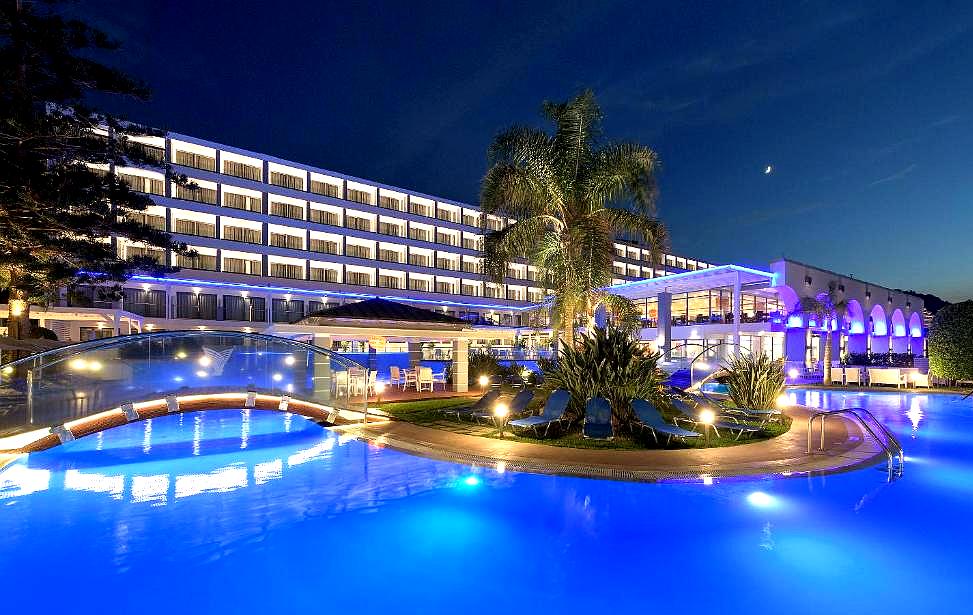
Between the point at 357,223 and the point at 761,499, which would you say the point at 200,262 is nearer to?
the point at 357,223

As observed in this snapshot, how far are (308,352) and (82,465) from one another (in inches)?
197

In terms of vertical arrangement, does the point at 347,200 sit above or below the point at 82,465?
above

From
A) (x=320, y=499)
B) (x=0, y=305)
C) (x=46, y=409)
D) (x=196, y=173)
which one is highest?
(x=196, y=173)

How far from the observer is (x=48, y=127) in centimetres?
1338

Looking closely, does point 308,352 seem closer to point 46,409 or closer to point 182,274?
point 46,409

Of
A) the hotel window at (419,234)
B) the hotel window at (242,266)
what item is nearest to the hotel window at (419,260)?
the hotel window at (419,234)

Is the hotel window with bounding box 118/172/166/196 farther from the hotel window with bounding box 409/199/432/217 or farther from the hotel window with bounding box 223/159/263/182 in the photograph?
the hotel window with bounding box 409/199/432/217

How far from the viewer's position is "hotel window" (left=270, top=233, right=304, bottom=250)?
46.3 metres

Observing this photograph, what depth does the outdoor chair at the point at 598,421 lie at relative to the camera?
10.8 meters

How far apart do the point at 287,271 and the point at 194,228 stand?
25.5 ft

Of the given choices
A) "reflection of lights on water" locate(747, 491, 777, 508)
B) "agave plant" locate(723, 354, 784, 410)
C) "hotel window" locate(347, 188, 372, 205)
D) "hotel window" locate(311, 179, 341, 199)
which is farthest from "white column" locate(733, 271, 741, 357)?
"hotel window" locate(311, 179, 341, 199)

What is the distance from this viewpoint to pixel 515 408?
1216 cm

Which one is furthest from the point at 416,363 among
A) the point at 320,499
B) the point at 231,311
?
the point at 231,311

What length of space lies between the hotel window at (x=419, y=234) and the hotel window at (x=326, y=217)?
320 inches
